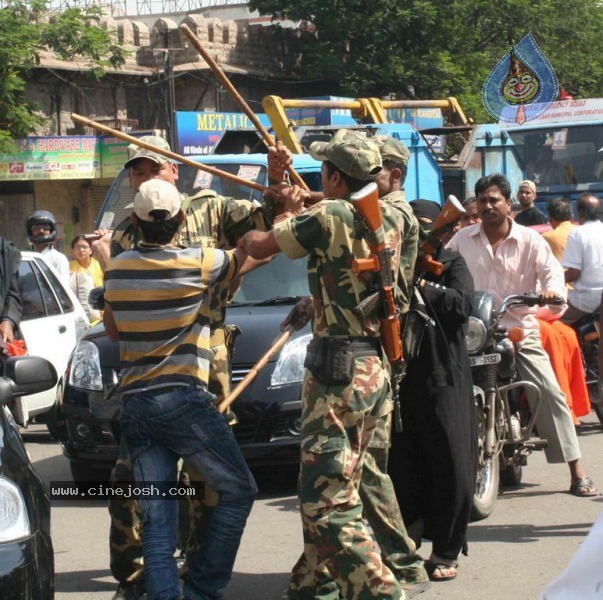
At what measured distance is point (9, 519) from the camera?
4.08 m

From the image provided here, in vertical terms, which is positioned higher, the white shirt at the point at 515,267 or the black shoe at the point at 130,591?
the white shirt at the point at 515,267

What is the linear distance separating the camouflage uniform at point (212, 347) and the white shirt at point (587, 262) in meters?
4.96

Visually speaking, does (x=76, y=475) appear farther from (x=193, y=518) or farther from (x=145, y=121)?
(x=145, y=121)

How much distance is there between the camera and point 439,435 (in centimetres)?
566

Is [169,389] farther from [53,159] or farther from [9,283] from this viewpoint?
[53,159]

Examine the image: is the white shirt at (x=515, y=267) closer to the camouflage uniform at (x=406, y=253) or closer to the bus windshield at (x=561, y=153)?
the camouflage uniform at (x=406, y=253)

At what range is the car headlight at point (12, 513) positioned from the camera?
4.04 meters

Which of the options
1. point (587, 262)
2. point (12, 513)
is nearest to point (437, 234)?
point (12, 513)

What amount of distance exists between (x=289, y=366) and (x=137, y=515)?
2331 millimetres

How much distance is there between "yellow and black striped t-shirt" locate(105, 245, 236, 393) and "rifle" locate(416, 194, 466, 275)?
3.14 feet

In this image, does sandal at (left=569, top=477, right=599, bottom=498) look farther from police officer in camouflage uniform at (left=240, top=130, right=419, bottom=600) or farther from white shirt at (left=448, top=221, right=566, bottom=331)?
police officer in camouflage uniform at (left=240, top=130, right=419, bottom=600)

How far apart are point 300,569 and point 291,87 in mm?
27933

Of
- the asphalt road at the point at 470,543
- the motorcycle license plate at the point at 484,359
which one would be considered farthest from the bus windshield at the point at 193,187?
the motorcycle license plate at the point at 484,359

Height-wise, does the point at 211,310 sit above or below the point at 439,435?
above
